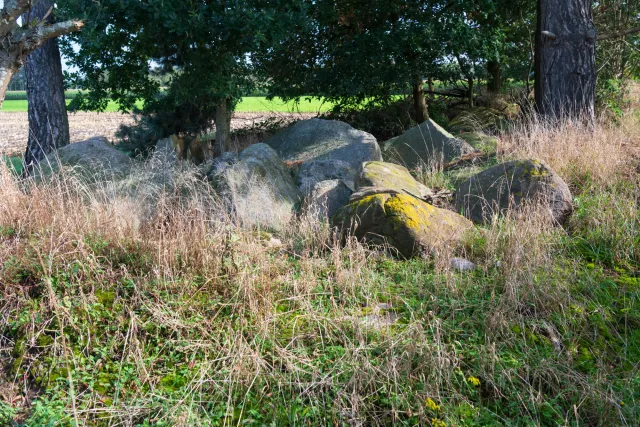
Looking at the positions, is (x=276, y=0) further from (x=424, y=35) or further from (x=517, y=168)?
(x=517, y=168)

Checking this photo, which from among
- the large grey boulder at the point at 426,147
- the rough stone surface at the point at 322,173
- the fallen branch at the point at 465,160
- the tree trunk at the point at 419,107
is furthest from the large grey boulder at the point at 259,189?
the tree trunk at the point at 419,107

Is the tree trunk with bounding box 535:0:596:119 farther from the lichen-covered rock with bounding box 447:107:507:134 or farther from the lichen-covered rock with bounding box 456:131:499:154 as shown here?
the lichen-covered rock with bounding box 447:107:507:134

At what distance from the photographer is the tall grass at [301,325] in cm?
335

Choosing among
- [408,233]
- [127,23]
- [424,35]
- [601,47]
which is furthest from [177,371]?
[601,47]

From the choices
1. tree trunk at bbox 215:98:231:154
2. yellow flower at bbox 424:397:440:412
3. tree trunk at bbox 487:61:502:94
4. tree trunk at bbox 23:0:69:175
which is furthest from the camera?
tree trunk at bbox 487:61:502:94

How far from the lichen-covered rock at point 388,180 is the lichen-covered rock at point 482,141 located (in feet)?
8.22

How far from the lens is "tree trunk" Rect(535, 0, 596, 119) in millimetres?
9688

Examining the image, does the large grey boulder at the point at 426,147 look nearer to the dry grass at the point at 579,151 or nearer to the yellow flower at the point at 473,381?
the dry grass at the point at 579,151

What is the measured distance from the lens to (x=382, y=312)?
→ 4.20 metres

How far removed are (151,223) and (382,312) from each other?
2359 mm

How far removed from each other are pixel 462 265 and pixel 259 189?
281cm

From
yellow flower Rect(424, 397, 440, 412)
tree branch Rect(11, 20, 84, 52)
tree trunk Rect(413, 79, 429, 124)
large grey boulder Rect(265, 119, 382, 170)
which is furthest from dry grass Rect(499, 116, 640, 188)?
tree branch Rect(11, 20, 84, 52)

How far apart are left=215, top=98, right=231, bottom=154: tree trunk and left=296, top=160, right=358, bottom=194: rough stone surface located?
3057mm

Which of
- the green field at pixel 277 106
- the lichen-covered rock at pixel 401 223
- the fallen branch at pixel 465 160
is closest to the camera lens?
the lichen-covered rock at pixel 401 223
